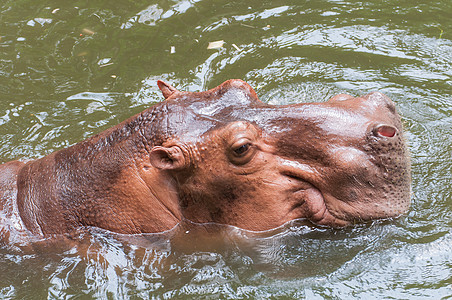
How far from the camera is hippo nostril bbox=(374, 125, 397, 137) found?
4.47 m

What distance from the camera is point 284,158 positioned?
4.75 m

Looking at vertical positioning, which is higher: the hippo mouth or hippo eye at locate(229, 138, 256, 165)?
hippo eye at locate(229, 138, 256, 165)

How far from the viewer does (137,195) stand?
16.2ft

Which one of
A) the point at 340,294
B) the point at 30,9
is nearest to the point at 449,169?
the point at 340,294

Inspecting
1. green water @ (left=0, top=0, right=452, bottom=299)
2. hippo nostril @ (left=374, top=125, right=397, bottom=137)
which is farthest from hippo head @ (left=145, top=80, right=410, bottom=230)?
green water @ (left=0, top=0, right=452, bottom=299)

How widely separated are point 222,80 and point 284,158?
3.46 m

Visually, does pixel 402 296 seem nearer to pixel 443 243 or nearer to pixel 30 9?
pixel 443 243

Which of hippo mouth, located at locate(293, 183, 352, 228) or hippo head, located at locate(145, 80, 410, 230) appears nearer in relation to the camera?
hippo head, located at locate(145, 80, 410, 230)

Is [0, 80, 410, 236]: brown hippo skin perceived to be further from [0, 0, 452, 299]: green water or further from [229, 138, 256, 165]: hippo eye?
[0, 0, 452, 299]: green water

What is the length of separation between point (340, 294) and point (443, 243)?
1100 mm

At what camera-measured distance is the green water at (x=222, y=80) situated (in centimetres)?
509

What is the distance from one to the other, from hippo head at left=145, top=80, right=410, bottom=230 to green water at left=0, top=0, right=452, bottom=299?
36 centimetres

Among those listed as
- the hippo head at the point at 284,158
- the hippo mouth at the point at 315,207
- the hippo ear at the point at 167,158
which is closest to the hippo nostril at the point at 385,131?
the hippo head at the point at 284,158

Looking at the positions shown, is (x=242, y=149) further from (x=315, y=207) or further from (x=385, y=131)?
(x=385, y=131)
